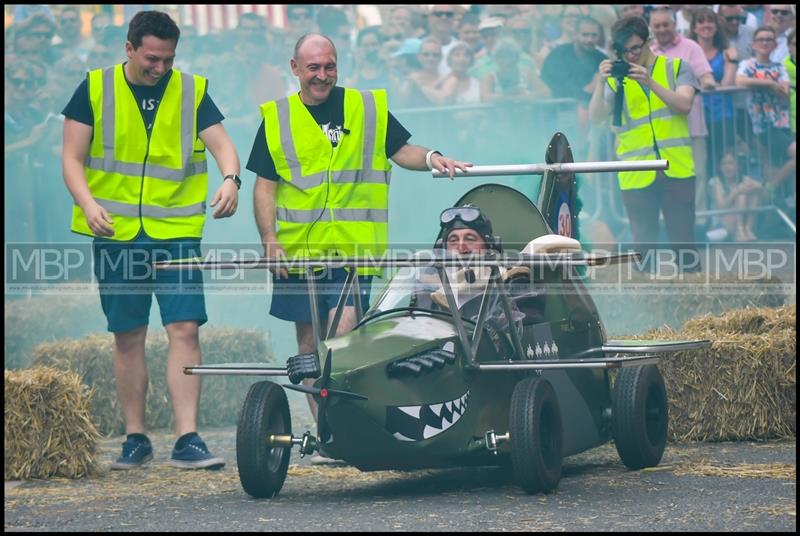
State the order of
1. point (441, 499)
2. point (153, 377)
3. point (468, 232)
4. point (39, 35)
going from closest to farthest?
1. point (441, 499)
2. point (468, 232)
3. point (153, 377)
4. point (39, 35)

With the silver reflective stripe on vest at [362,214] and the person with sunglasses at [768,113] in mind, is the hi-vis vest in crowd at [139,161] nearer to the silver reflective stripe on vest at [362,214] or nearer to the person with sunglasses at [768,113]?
the silver reflective stripe on vest at [362,214]

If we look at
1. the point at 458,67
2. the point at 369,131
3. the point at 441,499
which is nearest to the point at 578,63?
the point at 458,67

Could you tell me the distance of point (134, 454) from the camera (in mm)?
7809

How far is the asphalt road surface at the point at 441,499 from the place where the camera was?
578 centimetres

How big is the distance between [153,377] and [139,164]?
2.69 meters

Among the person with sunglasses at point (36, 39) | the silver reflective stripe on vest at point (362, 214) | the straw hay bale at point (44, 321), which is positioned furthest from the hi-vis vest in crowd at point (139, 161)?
the person with sunglasses at point (36, 39)

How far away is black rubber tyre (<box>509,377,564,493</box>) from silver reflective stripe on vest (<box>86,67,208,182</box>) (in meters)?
2.31

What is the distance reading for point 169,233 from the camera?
7754 millimetres

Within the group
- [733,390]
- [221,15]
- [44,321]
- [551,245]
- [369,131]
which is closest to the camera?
[551,245]

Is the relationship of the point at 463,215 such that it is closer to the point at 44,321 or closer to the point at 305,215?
the point at 305,215

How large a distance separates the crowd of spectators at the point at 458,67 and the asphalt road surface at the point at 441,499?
17.6ft

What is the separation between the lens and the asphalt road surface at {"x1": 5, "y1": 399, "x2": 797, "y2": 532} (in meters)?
A: 5.78

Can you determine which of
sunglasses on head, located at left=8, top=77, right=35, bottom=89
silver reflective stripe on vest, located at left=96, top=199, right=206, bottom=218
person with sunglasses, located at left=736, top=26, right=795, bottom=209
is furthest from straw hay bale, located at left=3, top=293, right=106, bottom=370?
person with sunglasses, located at left=736, top=26, right=795, bottom=209

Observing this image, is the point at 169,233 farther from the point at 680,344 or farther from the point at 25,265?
the point at 25,265
